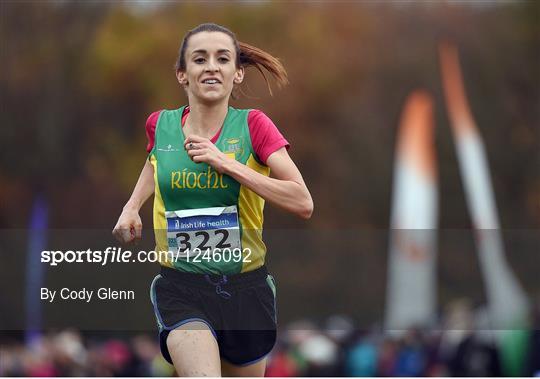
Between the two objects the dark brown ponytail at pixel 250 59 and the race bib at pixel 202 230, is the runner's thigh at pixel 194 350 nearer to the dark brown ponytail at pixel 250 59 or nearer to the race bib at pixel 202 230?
the race bib at pixel 202 230

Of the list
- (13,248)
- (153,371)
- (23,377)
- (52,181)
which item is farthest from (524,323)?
(52,181)

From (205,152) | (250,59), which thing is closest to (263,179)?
(205,152)

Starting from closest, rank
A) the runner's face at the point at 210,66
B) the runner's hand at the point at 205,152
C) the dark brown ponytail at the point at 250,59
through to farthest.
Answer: the runner's hand at the point at 205,152 < the runner's face at the point at 210,66 < the dark brown ponytail at the point at 250,59

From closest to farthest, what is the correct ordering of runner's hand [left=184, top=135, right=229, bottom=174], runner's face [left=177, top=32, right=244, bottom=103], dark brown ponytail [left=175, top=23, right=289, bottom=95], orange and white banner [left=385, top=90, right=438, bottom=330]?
1. runner's hand [left=184, top=135, right=229, bottom=174]
2. runner's face [left=177, top=32, right=244, bottom=103]
3. dark brown ponytail [left=175, top=23, right=289, bottom=95]
4. orange and white banner [left=385, top=90, right=438, bottom=330]

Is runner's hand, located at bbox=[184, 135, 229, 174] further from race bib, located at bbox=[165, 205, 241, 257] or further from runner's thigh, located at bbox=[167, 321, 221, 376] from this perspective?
runner's thigh, located at bbox=[167, 321, 221, 376]

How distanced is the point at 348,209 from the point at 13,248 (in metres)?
5.69

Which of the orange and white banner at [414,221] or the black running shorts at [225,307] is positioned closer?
the black running shorts at [225,307]

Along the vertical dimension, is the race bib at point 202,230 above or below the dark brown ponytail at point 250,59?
below

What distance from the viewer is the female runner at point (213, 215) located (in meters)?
5.28

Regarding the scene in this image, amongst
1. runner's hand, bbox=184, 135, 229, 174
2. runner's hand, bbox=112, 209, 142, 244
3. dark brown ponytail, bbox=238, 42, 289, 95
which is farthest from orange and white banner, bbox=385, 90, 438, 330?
runner's hand, bbox=184, 135, 229, 174

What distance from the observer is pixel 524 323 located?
13.5 metres

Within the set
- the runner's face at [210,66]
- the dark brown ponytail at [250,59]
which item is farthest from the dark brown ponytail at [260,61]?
the runner's face at [210,66]

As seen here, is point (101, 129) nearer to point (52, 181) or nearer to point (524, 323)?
point (52, 181)

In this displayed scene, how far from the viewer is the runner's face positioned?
17.3ft
